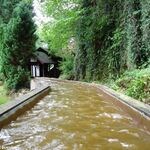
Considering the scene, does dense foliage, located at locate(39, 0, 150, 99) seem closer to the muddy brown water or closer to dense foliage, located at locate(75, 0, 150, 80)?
dense foliage, located at locate(75, 0, 150, 80)

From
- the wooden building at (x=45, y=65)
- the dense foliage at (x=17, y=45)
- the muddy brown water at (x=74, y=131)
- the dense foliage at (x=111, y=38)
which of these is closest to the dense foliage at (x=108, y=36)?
the dense foliage at (x=111, y=38)

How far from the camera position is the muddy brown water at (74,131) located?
3782 millimetres

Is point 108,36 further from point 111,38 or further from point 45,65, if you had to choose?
point 45,65

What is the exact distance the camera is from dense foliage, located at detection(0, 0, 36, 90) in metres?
20.8

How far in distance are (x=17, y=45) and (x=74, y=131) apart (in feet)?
56.3

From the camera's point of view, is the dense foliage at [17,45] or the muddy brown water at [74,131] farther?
the dense foliage at [17,45]

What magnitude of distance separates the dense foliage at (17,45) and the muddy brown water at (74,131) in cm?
1507

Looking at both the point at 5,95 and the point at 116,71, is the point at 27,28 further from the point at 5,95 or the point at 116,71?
the point at 116,71

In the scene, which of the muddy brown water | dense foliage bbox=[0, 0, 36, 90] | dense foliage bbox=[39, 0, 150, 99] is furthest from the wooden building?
the muddy brown water

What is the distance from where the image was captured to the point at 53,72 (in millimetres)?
34312

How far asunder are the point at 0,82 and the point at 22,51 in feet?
19.5

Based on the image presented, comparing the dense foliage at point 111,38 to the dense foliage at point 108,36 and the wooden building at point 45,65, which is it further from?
the wooden building at point 45,65

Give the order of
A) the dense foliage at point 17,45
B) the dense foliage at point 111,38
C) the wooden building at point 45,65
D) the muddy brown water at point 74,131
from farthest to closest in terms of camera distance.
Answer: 1. the wooden building at point 45,65
2. the dense foliage at point 17,45
3. the dense foliage at point 111,38
4. the muddy brown water at point 74,131

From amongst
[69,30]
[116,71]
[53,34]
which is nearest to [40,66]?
[53,34]
